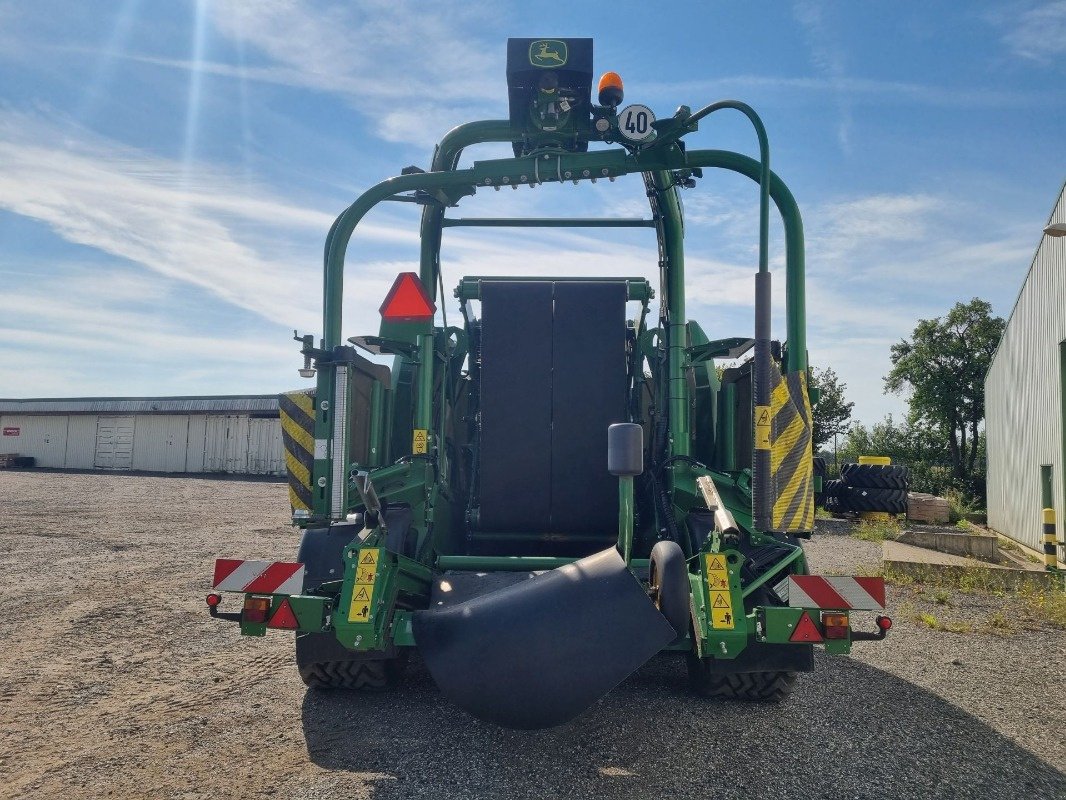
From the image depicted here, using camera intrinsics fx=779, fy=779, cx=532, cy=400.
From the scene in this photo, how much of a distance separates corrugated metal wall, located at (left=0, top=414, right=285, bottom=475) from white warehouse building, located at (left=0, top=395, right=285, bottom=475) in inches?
1.7

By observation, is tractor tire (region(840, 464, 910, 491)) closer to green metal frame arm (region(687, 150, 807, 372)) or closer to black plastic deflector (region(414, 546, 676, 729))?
green metal frame arm (region(687, 150, 807, 372))

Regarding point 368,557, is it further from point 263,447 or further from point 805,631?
point 263,447

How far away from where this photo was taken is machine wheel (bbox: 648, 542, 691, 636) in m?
3.65

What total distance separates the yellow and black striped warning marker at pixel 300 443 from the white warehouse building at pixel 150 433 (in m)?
28.2

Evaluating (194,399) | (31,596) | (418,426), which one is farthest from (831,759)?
(194,399)

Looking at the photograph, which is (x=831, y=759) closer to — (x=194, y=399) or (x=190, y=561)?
(x=190, y=561)

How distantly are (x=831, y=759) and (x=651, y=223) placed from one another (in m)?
3.63

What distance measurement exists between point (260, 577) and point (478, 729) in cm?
142

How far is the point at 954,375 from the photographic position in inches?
1505

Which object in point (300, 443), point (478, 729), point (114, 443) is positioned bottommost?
point (478, 729)

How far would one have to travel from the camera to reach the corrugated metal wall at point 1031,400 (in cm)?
1156

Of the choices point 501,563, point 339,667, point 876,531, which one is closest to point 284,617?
point 339,667

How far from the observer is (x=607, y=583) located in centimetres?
357

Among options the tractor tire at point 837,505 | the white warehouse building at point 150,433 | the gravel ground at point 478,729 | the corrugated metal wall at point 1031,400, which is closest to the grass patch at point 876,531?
the tractor tire at point 837,505
